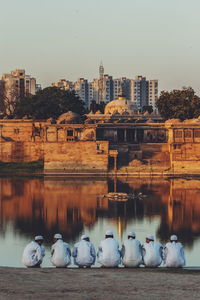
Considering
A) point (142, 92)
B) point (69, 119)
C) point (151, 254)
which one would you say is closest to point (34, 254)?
point (151, 254)

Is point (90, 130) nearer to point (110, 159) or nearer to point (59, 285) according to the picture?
point (110, 159)

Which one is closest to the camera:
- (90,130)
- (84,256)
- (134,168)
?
(84,256)

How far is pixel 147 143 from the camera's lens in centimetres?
7100

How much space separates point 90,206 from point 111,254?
82.2 feet

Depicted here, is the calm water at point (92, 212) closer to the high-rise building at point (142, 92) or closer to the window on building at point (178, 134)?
the window on building at point (178, 134)

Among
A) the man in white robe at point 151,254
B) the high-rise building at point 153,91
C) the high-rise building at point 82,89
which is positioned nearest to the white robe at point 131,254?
the man in white robe at point 151,254

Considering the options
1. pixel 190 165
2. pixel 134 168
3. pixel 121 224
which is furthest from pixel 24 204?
pixel 190 165

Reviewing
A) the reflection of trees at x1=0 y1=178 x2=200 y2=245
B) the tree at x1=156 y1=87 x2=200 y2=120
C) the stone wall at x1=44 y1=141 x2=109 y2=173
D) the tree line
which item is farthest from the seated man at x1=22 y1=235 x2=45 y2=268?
the tree at x1=156 y1=87 x2=200 y2=120

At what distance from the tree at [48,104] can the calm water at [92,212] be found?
20206mm

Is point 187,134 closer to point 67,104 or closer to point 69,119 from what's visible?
point 69,119

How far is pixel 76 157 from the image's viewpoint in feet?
222

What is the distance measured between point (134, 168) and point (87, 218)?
89.7 feet

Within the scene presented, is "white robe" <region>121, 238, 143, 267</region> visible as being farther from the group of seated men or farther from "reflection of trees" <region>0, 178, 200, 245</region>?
"reflection of trees" <region>0, 178, 200, 245</region>

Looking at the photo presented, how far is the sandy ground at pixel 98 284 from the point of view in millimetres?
13781
